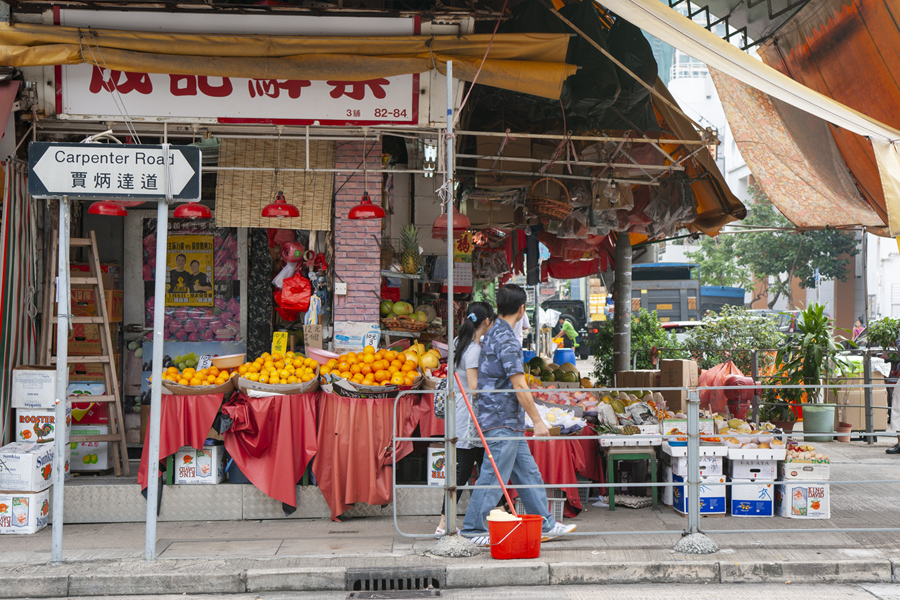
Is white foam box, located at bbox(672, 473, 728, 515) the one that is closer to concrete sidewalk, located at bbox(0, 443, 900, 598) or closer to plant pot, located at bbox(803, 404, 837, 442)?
concrete sidewalk, located at bbox(0, 443, 900, 598)

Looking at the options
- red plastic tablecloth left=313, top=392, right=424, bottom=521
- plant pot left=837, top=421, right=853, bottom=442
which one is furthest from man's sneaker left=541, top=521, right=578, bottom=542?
plant pot left=837, top=421, right=853, bottom=442

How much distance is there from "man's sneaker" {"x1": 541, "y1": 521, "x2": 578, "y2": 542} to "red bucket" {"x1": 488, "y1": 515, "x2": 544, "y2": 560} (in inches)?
19.2

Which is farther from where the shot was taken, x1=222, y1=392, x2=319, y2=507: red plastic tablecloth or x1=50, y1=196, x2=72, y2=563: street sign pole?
x1=222, y1=392, x2=319, y2=507: red plastic tablecloth

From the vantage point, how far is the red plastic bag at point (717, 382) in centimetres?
1236

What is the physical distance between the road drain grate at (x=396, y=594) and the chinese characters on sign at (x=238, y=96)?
4.54 m

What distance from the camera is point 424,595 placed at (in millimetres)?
5609

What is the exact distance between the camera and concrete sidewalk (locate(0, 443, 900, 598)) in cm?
579

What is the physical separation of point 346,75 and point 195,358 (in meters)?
3.89

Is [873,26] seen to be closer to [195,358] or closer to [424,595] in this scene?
[424,595]

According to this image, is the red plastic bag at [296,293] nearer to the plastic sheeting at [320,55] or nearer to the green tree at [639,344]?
the plastic sheeting at [320,55]

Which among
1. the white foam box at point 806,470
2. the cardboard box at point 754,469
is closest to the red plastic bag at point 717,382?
the white foam box at point 806,470

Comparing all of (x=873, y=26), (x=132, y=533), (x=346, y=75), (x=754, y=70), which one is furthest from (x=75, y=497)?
(x=873, y=26)

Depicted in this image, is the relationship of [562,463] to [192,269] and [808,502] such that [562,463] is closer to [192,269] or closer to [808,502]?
[808,502]

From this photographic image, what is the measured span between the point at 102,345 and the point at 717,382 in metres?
8.98
